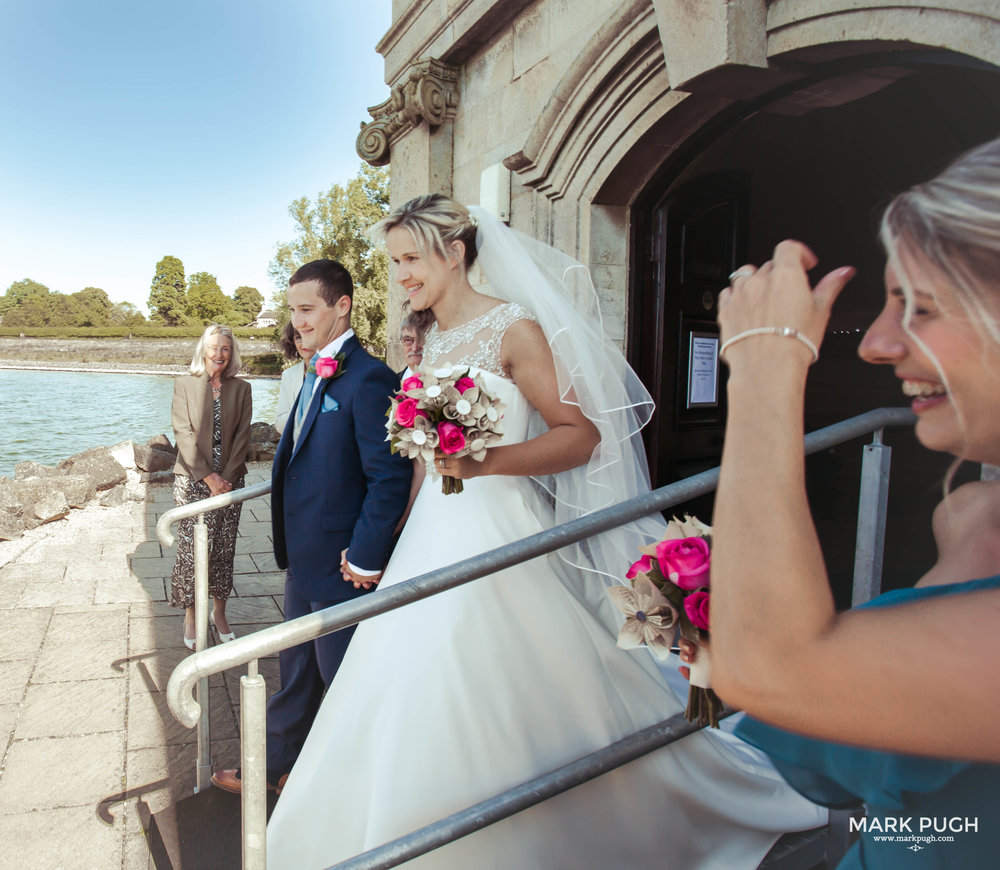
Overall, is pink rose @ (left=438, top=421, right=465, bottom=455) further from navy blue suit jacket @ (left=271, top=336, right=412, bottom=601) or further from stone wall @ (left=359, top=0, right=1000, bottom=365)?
stone wall @ (left=359, top=0, right=1000, bottom=365)

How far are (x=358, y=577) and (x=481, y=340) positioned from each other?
89cm

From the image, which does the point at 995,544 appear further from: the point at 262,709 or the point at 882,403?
the point at 882,403

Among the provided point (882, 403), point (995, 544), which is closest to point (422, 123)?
point (995, 544)

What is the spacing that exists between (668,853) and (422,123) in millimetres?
4653

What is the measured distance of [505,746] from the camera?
1898 millimetres

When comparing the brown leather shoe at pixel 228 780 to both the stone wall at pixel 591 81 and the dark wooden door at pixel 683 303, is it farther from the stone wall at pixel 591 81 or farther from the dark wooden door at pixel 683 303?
the stone wall at pixel 591 81

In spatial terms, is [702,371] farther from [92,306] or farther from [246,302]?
[92,306]

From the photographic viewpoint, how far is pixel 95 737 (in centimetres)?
319

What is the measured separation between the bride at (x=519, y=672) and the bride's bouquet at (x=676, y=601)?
25.2 inches

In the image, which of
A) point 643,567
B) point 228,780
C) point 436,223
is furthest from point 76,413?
point 643,567

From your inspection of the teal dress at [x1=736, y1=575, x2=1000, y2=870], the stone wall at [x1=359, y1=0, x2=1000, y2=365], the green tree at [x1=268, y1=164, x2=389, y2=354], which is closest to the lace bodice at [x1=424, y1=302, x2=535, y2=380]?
the stone wall at [x1=359, y1=0, x2=1000, y2=365]

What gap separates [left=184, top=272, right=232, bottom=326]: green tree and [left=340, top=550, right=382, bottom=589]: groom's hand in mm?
107536

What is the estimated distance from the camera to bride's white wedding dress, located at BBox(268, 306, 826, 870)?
6.04ft

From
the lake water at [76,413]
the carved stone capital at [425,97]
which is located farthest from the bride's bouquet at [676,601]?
the lake water at [76,413]
